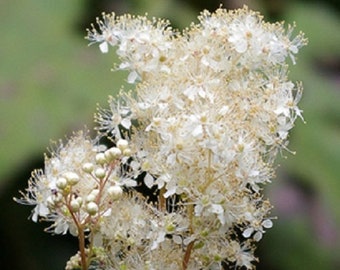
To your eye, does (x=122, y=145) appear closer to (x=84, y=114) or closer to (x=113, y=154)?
(x=113, y=154)

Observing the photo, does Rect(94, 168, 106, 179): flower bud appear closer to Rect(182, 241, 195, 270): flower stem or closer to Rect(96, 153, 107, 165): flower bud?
Rect(96, 153, 107, 165): flower bud

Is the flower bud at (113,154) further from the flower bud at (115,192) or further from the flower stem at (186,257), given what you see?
the flower stem at (186,257)

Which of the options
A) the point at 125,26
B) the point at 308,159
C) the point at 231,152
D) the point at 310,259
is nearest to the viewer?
the point at 231,152

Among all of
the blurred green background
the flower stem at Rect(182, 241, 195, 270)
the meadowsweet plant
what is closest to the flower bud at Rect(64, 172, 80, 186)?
the meadowsweet plant

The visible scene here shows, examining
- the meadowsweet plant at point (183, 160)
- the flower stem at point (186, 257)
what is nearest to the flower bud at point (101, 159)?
the meadowsweet plant at point (183, 160)

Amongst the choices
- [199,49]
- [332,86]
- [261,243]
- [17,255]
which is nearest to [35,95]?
[17,255]

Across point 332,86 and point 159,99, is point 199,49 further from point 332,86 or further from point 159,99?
point 332,86
